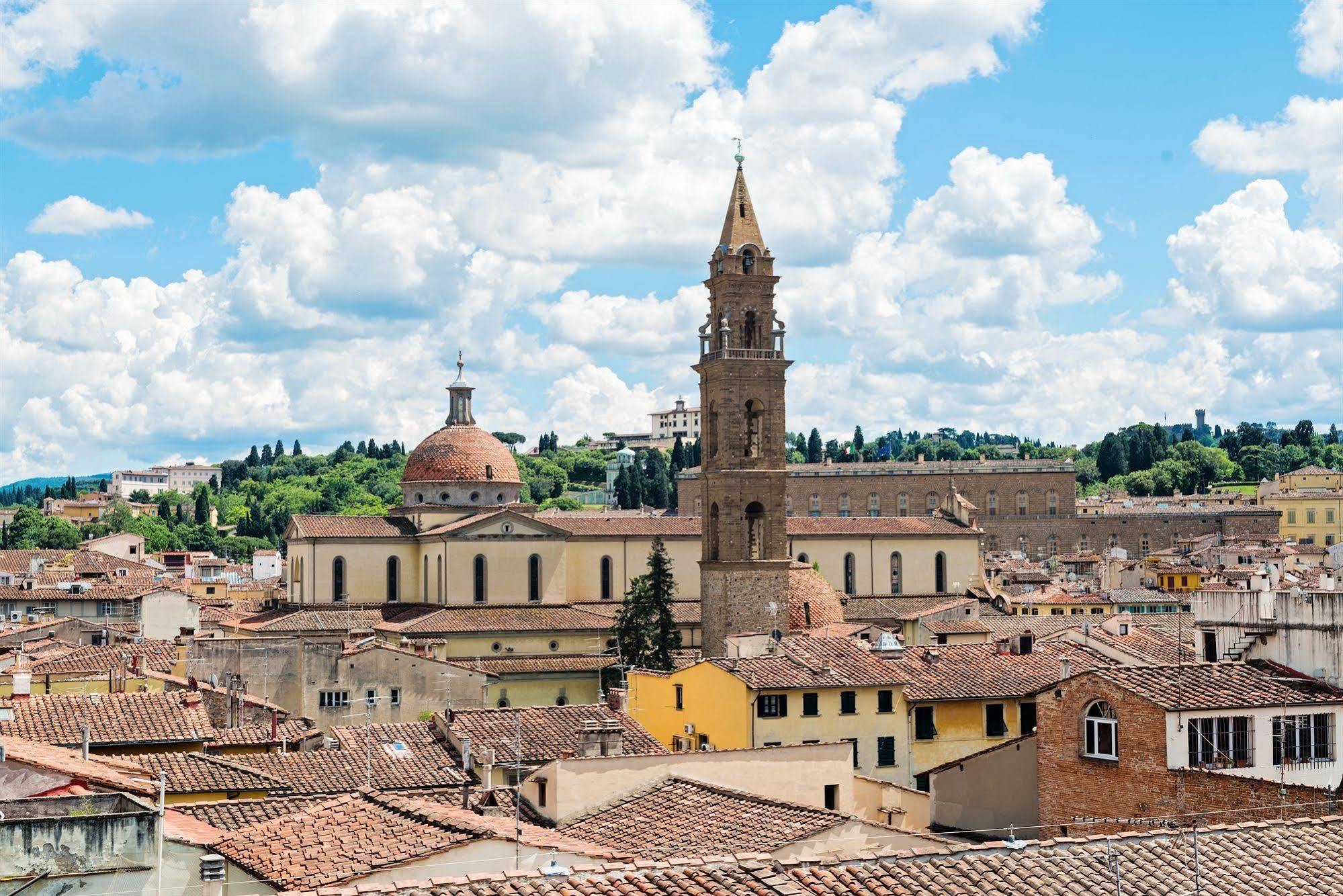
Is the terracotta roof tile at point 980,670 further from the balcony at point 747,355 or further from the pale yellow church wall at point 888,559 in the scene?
the pale yellow church wall at point 888,559

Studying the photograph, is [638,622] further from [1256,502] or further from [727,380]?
[1256,502]

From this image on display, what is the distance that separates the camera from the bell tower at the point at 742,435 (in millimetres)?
55000

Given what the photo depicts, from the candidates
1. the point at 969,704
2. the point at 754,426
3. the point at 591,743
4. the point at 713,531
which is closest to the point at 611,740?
the point at 591,743

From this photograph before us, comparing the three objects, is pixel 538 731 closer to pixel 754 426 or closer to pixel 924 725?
pixel 924 725

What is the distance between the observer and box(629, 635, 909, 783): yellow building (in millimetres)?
30359

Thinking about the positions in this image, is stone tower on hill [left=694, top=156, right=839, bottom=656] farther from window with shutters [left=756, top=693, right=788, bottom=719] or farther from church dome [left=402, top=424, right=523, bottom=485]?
window with shutters [left=756, top=693, right=788, bottom=719]

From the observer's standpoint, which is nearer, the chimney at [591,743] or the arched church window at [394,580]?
the chimney at [591,743]

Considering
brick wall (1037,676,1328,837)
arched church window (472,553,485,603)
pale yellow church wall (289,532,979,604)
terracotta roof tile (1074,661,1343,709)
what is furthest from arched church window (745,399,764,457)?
terracotta roof tile (1074,661,1343,709)

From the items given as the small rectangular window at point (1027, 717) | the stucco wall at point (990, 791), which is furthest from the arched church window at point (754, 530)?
the stucco wall at point (990, 791)

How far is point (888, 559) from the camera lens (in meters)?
69.4

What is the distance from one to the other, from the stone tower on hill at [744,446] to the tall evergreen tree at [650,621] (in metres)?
1.28

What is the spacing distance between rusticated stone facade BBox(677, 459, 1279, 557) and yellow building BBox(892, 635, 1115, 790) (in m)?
95.1

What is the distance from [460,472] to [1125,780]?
1694 inches

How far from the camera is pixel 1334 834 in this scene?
15477 mm
